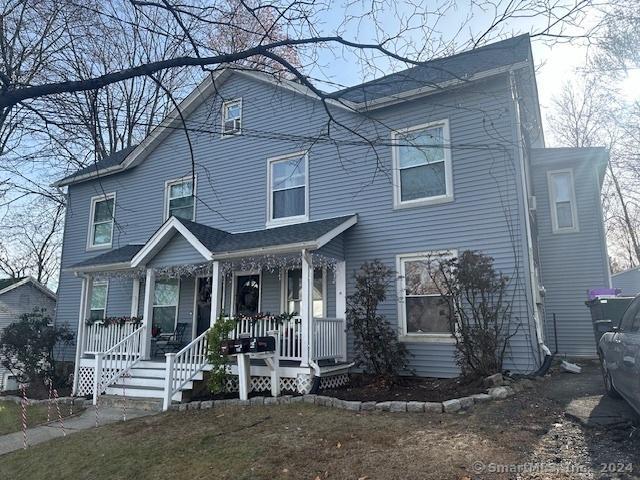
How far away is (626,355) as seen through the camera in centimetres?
482

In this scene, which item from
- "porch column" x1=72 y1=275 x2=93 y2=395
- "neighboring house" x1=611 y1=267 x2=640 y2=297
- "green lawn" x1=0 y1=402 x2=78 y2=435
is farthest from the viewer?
"neighboring house" x1=611 y1=267 x2=640 y2=297

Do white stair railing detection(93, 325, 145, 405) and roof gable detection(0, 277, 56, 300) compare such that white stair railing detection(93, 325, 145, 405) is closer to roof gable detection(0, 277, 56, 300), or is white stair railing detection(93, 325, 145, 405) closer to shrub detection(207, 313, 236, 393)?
shrub detection(207, 313, 236, 393)

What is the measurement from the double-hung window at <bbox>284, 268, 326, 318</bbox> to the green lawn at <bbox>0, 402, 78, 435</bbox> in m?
5.12

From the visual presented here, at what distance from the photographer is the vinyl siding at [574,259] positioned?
12.2 meters

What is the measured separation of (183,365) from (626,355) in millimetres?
7668

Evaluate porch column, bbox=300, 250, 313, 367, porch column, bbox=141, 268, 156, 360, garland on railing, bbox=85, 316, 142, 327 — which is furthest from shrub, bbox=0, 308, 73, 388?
porch column, bbox=300, 250, 313, 367

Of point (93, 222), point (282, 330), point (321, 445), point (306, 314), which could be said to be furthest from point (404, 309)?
point (93, 222)

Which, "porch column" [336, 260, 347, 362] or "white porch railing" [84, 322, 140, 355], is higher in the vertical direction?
"porch column" [336, 260, 347, 362]

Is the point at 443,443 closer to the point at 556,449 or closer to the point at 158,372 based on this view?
the point at 556,449

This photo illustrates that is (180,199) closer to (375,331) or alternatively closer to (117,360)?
(117,360)

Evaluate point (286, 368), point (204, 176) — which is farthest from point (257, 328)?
point (204, 176)

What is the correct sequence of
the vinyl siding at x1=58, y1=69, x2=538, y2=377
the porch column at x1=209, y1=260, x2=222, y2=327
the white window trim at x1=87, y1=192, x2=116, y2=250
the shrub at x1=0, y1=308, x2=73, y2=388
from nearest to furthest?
the vinyl siding at x1=58, y1=69, x2=538, y2=377
the porch column at x1=209, y1=260, x2=222, y2=327
the shrub at x1=0, y1=308, x2=73, y2=388
the white window trim at x1=87, y1=192, x2=116, y2=250

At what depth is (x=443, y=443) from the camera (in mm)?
5242

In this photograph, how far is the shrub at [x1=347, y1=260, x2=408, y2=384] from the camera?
9.16 m
